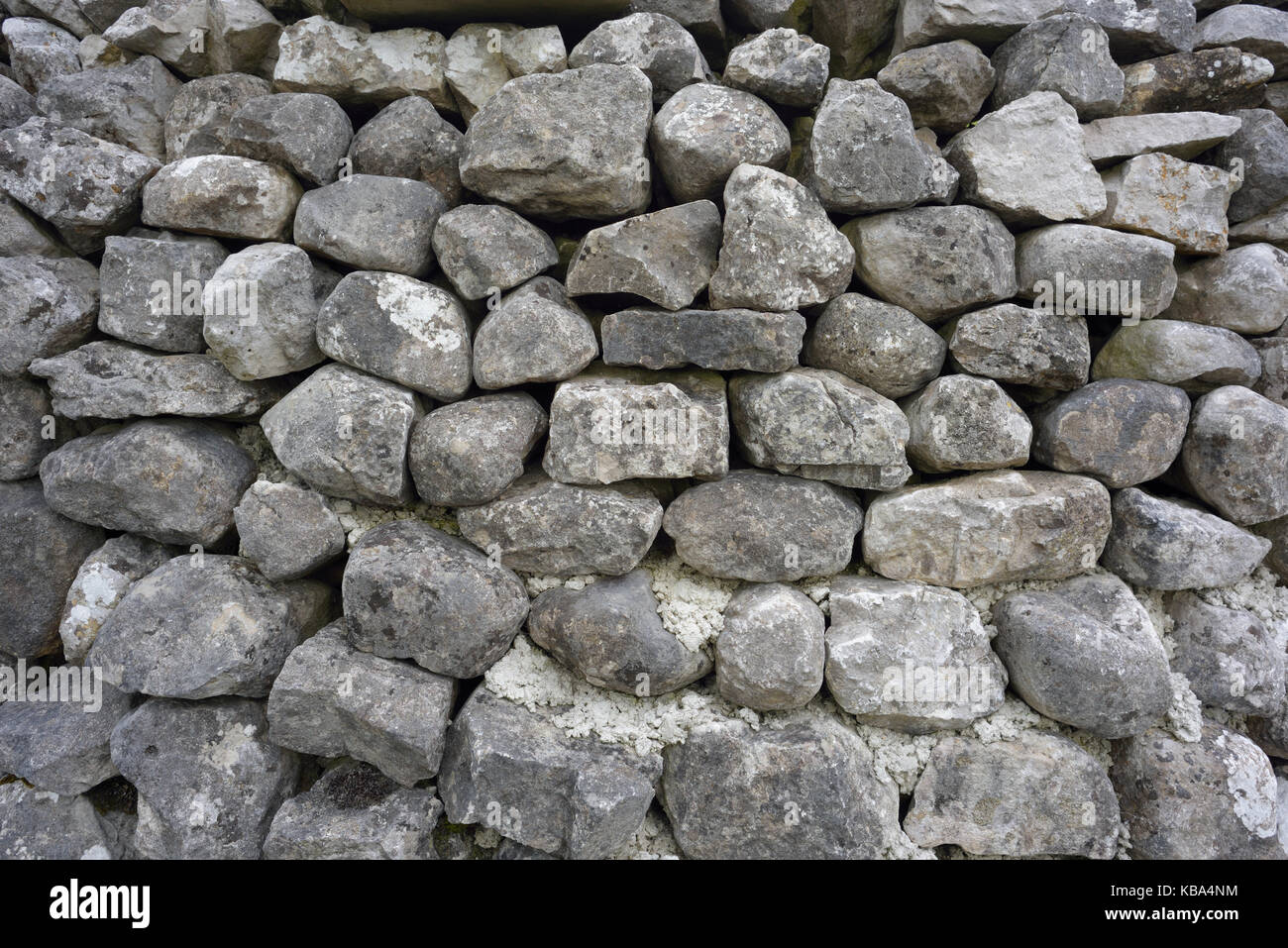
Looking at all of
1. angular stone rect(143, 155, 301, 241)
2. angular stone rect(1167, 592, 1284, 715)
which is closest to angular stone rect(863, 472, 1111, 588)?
angular stone rect(1167, 592, 1284, 715)

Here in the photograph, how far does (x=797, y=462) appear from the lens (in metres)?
2.67

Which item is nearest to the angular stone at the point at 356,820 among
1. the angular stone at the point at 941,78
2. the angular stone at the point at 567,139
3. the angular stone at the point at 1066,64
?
the angular stone at the point at 567,139

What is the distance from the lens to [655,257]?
266 centimetres

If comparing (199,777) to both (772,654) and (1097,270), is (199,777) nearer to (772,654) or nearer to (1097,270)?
(772,654)

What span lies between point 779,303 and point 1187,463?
184 cm

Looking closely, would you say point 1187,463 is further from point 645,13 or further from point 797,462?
point 645,13

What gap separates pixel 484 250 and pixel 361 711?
1.78m

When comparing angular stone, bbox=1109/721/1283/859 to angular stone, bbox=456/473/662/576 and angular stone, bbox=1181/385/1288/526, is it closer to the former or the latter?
angular stone, bbox=1181/385/1288/526

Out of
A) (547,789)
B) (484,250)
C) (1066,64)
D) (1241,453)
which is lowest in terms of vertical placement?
(547,789)

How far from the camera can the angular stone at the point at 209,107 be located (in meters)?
2.99

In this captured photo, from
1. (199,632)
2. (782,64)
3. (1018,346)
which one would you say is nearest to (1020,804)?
(1018,346)

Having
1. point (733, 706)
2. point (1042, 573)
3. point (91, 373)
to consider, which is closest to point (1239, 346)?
point (1042, 573)

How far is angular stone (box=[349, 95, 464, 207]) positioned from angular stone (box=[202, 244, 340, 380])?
1.61 ft

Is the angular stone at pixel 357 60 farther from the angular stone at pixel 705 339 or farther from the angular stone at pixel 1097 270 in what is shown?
the angular stone at pixel 1097 270
